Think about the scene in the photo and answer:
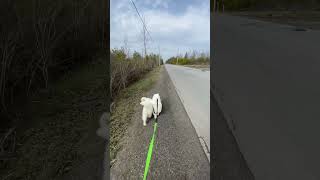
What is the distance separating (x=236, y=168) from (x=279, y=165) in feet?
1.34

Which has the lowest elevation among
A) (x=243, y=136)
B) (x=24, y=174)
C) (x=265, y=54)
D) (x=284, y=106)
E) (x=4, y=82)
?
(x=24, y=174)

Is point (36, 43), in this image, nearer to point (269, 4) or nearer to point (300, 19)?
point (300, 19)

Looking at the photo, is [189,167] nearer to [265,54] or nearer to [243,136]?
[243,136]

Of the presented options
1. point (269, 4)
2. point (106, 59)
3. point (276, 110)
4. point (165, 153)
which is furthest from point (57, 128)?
point (269, 4)

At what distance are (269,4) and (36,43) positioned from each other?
28.1 metres

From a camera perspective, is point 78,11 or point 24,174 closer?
point 24,174

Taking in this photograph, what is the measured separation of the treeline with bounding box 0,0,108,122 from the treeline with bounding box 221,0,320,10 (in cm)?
2005

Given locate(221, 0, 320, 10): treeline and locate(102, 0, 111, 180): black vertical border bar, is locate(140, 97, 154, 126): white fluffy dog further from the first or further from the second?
locate(221, 0, 320, 10): treeline

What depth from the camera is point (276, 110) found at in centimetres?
319

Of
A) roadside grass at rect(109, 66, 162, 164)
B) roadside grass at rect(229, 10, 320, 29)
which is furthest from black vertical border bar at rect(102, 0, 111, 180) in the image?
roadside grass at rect(229, 10, 320, 29)

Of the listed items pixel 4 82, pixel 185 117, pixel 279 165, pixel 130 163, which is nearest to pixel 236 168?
pixel 279 165

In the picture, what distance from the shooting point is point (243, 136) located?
292 cm

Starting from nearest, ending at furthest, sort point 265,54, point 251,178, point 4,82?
1. point 251,178
2. point 4,82
3. point 265,54

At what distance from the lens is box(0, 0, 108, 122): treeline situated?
3.84 metres
